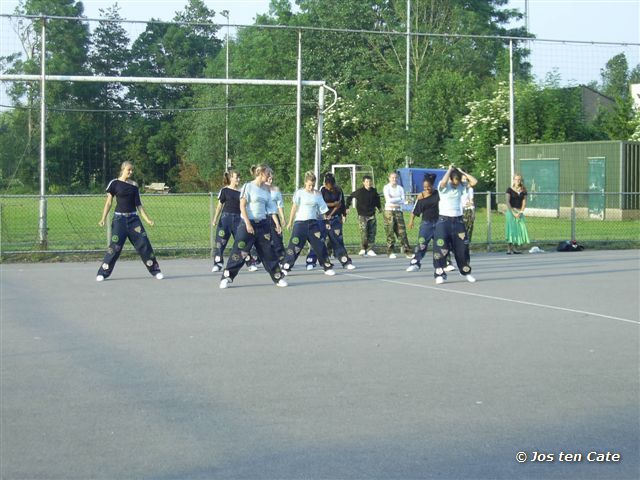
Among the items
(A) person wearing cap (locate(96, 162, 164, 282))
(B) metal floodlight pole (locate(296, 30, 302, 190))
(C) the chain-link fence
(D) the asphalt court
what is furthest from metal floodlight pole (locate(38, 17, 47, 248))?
(D) the asphalt court

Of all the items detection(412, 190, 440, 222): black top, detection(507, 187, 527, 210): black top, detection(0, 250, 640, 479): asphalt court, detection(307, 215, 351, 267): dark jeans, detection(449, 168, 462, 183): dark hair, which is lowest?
detection(0, 250, 640, 479): asphalt court

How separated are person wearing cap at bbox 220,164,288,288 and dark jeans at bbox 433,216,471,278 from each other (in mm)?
2491

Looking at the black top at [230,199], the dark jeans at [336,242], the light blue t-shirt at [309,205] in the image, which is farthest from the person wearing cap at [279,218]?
the dark jeans at [336,242]

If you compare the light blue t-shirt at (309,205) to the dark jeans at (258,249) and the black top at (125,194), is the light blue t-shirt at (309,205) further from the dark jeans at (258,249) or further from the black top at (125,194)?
the black top at (125,194)

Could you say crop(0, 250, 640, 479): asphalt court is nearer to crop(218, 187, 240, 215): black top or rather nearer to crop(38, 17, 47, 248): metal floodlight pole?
crop(218, 187, 240, 215): black top

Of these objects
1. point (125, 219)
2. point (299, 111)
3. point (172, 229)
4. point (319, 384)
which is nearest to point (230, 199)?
point (125, 219)

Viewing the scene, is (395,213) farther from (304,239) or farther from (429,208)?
(304,239)

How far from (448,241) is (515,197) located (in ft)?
22.8

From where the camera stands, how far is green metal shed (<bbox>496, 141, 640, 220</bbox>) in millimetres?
35469

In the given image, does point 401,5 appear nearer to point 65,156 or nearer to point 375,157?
point 375,157

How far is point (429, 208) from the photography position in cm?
1734

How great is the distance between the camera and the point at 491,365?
8242 mm

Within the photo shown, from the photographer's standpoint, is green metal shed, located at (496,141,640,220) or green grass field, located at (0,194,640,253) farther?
green metal shed, located at (496,141,640,220)

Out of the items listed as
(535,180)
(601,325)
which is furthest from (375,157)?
(601,325)
